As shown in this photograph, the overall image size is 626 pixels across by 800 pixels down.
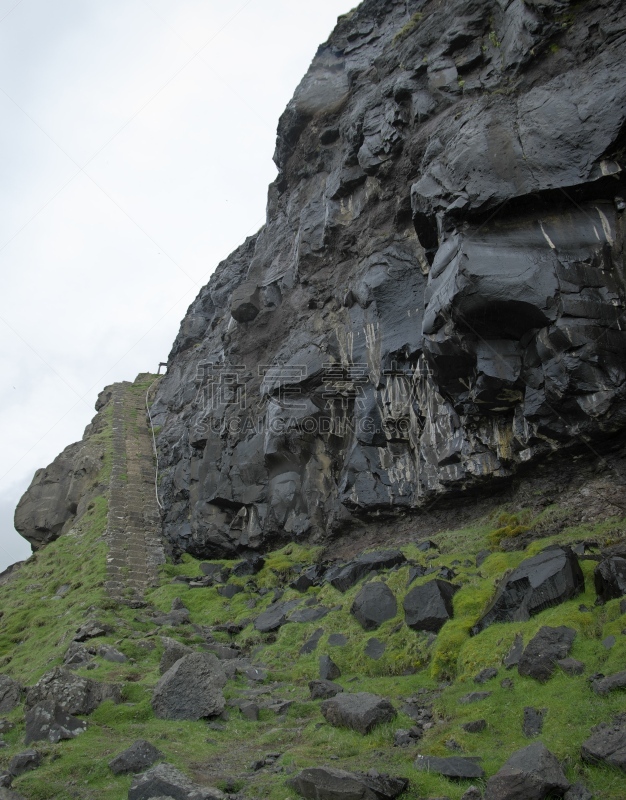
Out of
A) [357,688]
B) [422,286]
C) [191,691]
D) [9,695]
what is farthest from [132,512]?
[357,688]

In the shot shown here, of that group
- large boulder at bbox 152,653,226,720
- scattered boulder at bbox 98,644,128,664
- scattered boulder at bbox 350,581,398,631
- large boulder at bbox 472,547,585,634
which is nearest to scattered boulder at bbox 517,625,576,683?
large boulder at bbox 472,547,585,634

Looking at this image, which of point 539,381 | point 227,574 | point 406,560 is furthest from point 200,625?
point 539,381

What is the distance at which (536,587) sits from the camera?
44.4 feet

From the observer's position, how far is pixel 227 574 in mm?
26969

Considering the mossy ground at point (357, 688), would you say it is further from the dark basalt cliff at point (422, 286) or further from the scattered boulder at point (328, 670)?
the dark basalt cliff at point (422, 286)

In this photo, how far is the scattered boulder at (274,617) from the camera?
790 inches

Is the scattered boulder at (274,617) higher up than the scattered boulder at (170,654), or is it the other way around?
the scattered boulder at (170,654)

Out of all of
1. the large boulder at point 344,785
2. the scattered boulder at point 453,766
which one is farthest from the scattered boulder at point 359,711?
the large boulder at point 344,785

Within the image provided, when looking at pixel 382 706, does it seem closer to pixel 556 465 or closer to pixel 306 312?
pixel 556 465

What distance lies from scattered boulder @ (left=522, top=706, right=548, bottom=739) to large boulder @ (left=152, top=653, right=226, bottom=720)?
21.0ft

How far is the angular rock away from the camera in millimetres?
10320

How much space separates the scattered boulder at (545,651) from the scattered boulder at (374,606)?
18.0 feet

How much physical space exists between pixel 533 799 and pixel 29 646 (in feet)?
65.6

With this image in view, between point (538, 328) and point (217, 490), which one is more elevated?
point (217, 490)
